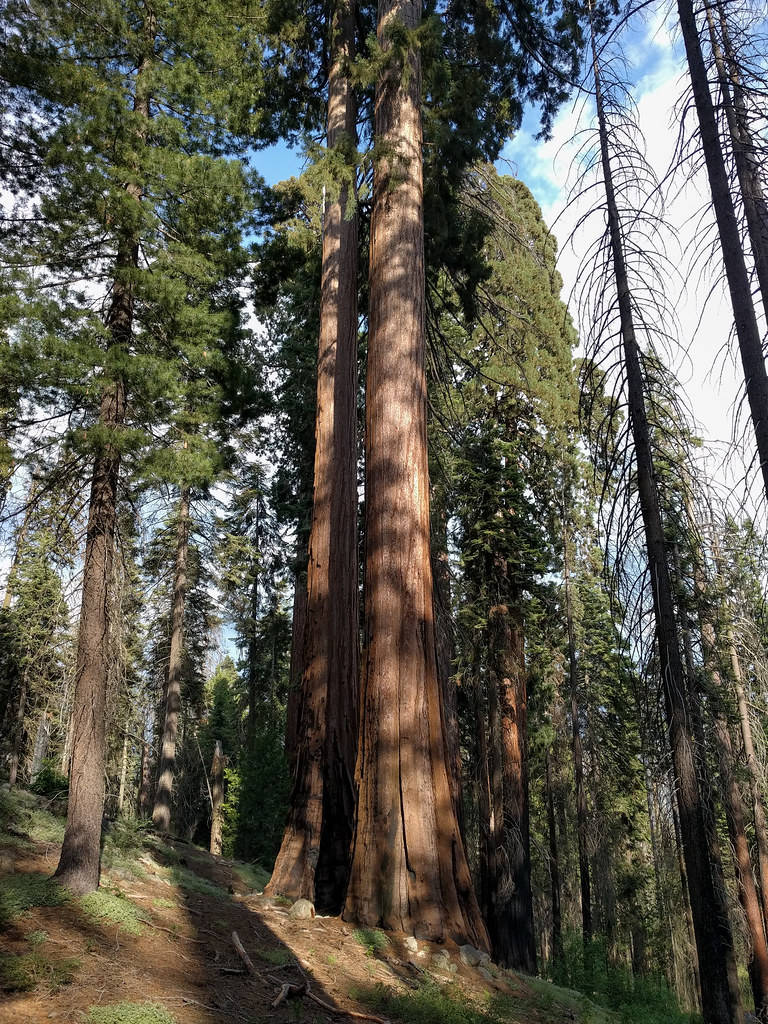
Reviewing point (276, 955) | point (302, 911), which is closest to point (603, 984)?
point (302, 911)

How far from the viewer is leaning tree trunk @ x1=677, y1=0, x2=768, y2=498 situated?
475 centimetres

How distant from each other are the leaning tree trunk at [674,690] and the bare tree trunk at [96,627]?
4953mm

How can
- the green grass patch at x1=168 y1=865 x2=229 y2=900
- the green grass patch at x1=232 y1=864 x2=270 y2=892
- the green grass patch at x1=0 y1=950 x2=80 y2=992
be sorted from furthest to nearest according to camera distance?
the green grass patch at x1=232 y1=864 x2=270 y2=892 → the green grass patch at x1=168 y1=865 x2=229 y2=900 → the green grass patch at x1=0 y1=950 x2=80 y2=992

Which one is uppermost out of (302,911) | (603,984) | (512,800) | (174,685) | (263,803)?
(174,685)

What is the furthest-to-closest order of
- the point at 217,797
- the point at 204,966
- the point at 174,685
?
the point at 217,797 < the point at 174,685 < the point at 204,966

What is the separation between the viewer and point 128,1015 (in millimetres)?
3189

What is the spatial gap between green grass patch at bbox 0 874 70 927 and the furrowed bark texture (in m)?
2.46

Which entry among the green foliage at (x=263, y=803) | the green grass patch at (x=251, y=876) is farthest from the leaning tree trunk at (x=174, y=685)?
the green grass patch at (x=251, y=876)

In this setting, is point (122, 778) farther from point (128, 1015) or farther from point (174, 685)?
point (128, 1015)

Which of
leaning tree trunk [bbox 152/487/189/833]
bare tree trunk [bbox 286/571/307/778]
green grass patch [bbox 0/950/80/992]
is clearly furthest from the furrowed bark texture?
leaning tree trunk [bbox 152/487/189/833]

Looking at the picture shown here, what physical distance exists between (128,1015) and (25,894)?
2.03 metres

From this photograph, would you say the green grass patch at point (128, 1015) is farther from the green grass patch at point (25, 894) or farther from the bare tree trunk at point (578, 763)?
the bare tree trunk at point (578, 763)

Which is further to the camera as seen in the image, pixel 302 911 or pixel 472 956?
pixel 302 911

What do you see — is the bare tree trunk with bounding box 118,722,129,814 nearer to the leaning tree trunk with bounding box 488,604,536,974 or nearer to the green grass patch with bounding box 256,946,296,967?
the green grass patch with bounding box 256,946,296,967
